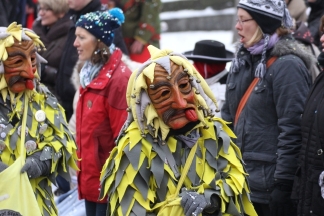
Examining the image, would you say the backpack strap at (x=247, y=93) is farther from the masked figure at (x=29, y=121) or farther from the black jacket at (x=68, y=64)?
the black jacket at (x=68, y=64)

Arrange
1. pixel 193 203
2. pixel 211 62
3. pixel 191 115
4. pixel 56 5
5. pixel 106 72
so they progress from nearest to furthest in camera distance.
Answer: pixel 193 203
pixel 191 115
pixel 106 72
pixel 211 62
pixel 56 5

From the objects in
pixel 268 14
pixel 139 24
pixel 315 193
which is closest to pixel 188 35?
pixel 139 24

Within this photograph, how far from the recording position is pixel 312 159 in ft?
15.9

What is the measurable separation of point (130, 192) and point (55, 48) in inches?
150

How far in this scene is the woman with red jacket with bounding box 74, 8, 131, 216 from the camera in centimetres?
579

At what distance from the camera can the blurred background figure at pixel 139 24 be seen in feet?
28.6

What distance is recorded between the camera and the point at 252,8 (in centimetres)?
548

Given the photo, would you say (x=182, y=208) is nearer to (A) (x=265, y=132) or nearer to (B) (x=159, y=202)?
(B) (x=159, y=202)

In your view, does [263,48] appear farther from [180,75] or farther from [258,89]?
[180,75]

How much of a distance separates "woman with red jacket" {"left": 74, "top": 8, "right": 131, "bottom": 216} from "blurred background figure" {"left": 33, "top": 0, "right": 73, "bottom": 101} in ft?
5.52

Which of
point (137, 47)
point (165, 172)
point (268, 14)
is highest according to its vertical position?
point (268, 14)

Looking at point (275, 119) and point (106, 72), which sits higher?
point (106, 72)

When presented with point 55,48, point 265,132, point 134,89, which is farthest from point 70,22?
point 134,89

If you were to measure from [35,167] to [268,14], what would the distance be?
192 centimetres
